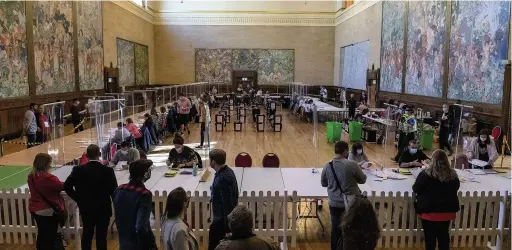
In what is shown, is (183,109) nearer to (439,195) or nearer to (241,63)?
A: (439,195)

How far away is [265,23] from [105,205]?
27.6m

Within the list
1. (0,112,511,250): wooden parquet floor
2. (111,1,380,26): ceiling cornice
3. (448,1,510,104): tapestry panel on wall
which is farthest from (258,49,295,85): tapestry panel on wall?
(448,1,510,104): tapestry panel on wall

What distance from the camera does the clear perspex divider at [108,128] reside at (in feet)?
29.6

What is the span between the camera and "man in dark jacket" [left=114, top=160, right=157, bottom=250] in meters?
3.47

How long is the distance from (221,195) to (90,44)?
59.4ft

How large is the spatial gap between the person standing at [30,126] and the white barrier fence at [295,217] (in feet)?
18.4

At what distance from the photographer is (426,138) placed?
40.7 ft

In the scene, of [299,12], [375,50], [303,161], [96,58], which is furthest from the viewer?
[299,12]

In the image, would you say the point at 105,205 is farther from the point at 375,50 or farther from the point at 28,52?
the point at 375,50

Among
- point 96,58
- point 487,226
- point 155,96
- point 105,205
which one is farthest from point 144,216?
point 96,58

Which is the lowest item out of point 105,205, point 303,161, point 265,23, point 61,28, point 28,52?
point 303,161

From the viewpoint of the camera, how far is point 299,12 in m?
30.3

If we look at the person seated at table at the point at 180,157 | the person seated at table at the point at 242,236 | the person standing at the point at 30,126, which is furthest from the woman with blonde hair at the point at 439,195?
the person standing at the point at 30,126

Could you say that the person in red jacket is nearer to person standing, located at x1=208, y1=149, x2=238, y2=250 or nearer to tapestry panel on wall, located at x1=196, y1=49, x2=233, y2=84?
person standing, located at x1=208, y1=149, x2=238, y2=250
